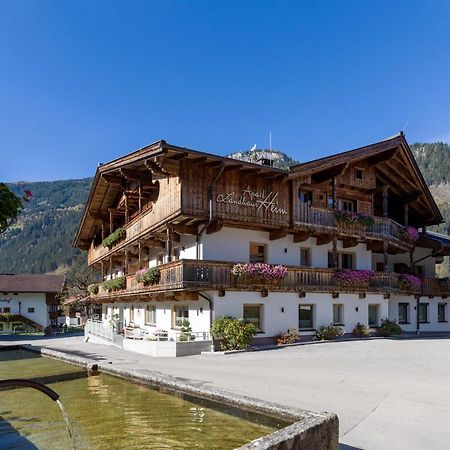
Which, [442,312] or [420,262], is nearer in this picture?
[442,312]

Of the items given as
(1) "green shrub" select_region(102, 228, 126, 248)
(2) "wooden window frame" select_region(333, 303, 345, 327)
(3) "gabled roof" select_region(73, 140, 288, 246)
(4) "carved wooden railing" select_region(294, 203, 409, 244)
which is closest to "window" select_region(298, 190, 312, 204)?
(4) "carved wooden railing" select_region(294, 203, 409, 244)

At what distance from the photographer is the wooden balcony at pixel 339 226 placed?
22.8 meters

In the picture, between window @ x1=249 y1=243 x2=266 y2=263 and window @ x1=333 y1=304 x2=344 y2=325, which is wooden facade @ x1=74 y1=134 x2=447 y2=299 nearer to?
window @ x1=249 y1=243 x2=266 y2=263

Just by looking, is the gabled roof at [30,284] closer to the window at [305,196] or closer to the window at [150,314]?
the window at [150,314]

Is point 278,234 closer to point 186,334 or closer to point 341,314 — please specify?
point 341,314

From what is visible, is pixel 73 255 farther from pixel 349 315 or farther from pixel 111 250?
pixel 349 315

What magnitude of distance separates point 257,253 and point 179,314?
16.0ft

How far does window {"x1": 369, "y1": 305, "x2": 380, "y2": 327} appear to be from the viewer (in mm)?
26016

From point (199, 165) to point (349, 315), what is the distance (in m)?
11.6

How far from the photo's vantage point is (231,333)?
18906 millimetres

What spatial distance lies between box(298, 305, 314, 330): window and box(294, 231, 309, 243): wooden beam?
3.31m

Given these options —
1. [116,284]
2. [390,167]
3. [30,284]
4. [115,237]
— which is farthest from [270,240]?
[30,284]

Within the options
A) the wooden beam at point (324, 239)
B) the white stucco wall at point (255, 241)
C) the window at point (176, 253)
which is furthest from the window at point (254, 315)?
the wooden beam at point (324, 239)

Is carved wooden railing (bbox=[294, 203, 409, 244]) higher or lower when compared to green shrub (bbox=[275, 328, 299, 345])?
higher
